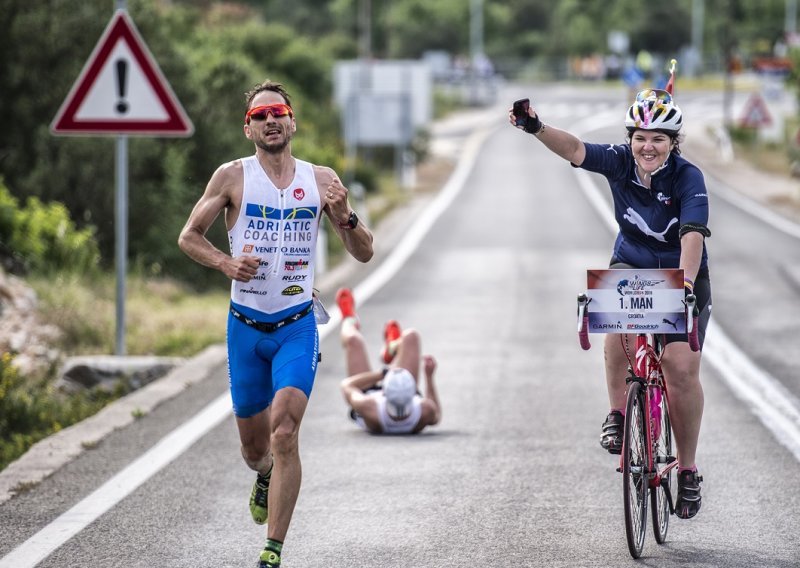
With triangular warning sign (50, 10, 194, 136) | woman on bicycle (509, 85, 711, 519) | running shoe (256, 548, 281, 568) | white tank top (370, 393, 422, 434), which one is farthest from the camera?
triangular warning sign (50, 10, 194, 136)

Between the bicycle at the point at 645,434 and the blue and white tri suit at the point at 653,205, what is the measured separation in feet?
0.64

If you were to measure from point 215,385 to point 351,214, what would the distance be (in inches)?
231

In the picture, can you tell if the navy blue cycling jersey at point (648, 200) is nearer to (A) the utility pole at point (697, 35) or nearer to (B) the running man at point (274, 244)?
(B) the running man at point (274, 244)

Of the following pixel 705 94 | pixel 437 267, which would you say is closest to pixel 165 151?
pixel 437 267

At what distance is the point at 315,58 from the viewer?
50.1 metres

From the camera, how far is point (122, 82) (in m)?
11.7

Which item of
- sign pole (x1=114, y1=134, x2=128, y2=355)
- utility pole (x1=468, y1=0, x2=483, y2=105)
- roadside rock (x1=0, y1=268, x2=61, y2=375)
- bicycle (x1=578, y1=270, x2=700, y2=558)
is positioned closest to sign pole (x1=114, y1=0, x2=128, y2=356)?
sign pole (x1=114, y1=134, x2=128, y2=355)

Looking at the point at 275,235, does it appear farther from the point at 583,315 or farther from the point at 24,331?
the point at 24,331

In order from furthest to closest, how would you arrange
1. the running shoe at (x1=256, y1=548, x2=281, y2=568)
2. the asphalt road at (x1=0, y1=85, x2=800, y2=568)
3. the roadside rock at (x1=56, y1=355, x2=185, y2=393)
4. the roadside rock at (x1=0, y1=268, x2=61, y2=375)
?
the roadside rock at (x1=0, y1=268, x2=61, y2=375), the roadside rock at (x1=56, y1=355, x2=185, y2=393), the asphalt road at (x1=0, y1=85, x2=800, y2=568), the running shoe at (x1=256, y1=548, x2=281, y2=568)

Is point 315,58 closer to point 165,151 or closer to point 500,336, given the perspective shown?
point 165,151

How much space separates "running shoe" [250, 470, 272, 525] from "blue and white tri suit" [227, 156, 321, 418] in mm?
543

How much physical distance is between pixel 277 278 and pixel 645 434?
6.08 feet

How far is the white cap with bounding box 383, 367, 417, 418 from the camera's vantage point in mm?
9859

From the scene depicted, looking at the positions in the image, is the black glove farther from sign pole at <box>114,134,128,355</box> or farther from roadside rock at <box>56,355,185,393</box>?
roadside rock at <box>56,355,185,393</box>
